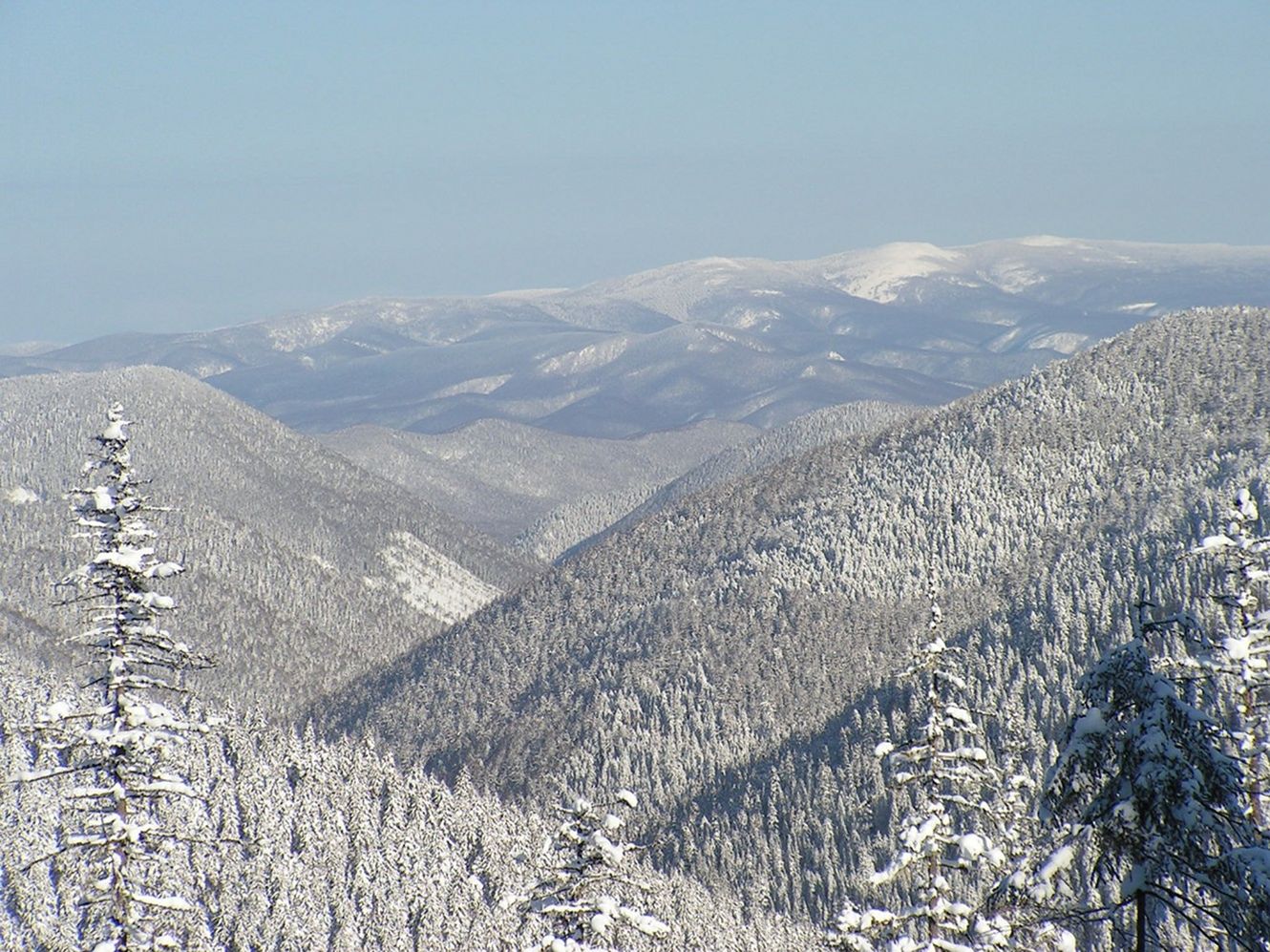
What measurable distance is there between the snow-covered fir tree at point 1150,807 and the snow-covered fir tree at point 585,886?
11.2m

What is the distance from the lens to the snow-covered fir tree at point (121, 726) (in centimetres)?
3522

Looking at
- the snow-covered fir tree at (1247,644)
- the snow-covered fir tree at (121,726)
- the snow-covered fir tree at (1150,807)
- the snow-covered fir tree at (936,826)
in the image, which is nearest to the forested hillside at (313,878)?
the snow-covered fir tree at (121,726)

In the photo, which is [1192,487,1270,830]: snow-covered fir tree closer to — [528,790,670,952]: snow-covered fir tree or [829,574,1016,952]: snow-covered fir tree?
[829,574,1016,952]: snow-covered fir tree

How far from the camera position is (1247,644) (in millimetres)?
35219

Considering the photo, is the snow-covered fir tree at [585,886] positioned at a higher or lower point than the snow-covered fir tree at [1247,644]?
lower

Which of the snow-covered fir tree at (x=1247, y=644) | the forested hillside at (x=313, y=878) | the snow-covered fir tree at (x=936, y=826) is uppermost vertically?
the snow-covered fir tree at (x=1247, y=644)

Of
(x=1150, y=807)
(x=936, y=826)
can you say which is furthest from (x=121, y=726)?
(x=1150, y=807)

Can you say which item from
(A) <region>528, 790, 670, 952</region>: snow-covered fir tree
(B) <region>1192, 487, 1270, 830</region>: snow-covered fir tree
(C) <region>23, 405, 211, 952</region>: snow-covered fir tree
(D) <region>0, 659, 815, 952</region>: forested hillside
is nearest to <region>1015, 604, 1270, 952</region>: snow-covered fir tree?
(B) <region>1192, 487, 1270, 830</region>: snow-covered fir tree

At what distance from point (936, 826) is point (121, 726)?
21.0 m

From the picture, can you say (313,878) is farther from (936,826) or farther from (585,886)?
(936,826)

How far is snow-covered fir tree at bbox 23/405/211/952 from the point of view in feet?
116

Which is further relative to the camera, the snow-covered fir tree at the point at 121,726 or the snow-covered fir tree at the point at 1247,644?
the snow-covered fir tree at the point at 121,726

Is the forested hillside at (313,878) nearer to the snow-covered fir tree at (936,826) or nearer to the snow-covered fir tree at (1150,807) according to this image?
the snow-covered fir tree at (936,826)

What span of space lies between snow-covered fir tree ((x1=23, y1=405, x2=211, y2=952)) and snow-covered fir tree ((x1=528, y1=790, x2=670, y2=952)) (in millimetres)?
9522
